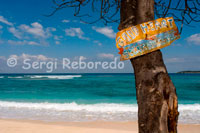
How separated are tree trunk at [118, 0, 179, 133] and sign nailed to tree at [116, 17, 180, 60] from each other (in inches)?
2.1

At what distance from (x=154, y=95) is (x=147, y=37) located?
50 cm

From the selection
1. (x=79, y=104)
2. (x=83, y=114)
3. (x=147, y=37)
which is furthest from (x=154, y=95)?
(x=79, y=104)

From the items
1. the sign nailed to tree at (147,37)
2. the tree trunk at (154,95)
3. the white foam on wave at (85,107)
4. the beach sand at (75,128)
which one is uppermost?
the sign nailed to tree at (147,37)

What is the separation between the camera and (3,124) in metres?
6.62

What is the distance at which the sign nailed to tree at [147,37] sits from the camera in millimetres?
1592

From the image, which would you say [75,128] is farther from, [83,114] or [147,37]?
[147,37]

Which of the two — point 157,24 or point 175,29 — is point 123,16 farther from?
point 175,29

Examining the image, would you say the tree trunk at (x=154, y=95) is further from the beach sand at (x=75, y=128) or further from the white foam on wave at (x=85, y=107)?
the white foam on wave at (x=85, y=107)

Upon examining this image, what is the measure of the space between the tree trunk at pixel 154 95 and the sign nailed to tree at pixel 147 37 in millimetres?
54

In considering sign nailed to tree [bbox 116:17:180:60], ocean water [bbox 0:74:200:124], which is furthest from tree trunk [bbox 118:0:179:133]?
ocean water [bbox 0:74:200:124]

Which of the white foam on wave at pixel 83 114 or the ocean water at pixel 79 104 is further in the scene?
the ocean water at pixel 79 104

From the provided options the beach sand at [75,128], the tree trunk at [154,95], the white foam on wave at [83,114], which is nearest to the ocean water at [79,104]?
the white foam on wave at [83,114]

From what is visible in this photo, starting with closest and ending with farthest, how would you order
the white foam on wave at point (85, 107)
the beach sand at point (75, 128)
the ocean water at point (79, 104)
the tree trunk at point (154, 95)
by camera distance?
1. the tree trunk at point (154, 95)
2. the beach sand at point (75, 128)
3. the ocean water at point (79, 104)
4. the white foam on wave at point (85, 107)

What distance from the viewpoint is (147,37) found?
5.33 ft
